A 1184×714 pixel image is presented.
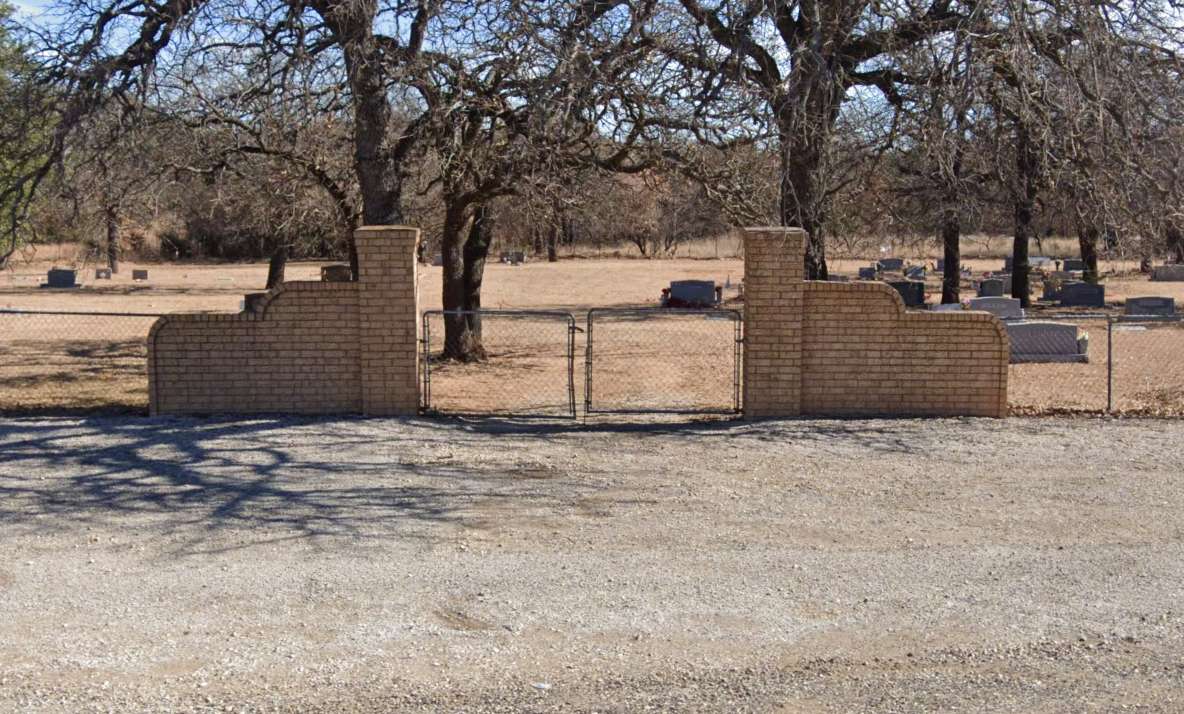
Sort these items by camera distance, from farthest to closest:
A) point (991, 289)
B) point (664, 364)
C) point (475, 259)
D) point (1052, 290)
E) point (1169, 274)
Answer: point (1169, 274) → point (1052, 290) → point (991, 289) → point (475, 259) → point (664, 364)

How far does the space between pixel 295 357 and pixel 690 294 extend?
23.4 m

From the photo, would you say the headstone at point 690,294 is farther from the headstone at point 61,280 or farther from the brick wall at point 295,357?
the headstone at point 61,280

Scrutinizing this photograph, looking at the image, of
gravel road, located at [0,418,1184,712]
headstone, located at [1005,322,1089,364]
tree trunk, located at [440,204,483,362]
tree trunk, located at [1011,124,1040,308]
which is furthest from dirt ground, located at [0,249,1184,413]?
gravel road, located at [0,418,1184,712]

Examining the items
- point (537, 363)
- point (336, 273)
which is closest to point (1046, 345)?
point (537, 363)

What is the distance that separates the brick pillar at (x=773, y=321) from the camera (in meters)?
12.6

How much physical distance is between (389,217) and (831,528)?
9.25 metres

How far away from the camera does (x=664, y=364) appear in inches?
806

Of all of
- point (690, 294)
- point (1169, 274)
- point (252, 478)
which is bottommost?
point (252, 478)

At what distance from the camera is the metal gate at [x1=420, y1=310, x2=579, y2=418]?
45.4 feet

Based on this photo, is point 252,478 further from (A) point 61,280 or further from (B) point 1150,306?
(A) point 61,280

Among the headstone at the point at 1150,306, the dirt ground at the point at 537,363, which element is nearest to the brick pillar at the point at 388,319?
the dirt ground at the point at 537,363

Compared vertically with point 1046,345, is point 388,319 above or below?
above

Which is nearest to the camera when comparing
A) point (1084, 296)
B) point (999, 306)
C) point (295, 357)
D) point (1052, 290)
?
point (295, 357)

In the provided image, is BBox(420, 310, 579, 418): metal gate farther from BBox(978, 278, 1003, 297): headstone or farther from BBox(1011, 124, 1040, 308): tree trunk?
BBox(978, 278, 1003, 297): headstone
